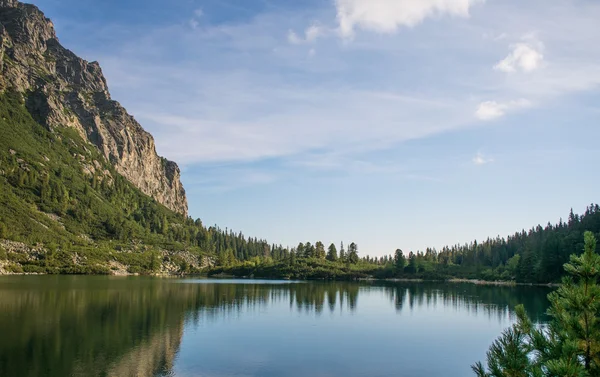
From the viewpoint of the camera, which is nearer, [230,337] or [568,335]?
[568,335]

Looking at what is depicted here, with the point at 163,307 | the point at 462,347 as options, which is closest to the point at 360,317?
the point at 462,347

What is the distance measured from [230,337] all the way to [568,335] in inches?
1913

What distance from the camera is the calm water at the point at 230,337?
3959cm

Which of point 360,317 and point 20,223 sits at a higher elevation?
point 20,223

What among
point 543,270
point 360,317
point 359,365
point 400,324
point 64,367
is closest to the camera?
point 64,367

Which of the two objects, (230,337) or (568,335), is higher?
(568,335)

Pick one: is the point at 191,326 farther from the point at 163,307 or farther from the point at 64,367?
the point at 64,367

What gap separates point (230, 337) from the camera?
54938 millimetres

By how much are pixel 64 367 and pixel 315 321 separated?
41.9 metres

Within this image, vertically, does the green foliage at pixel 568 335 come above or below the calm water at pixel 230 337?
above

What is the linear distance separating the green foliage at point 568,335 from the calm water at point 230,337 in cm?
2985

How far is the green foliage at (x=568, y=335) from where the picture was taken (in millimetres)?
10922

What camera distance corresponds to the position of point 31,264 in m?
167

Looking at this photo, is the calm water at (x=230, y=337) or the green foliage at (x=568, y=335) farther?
the calm water at (x=230, y=337)
